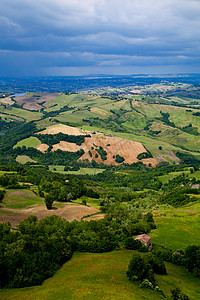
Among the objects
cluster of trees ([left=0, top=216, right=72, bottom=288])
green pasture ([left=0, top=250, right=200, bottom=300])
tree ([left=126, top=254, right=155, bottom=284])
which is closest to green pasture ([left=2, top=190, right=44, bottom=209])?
cluster of trees ([left=0, top=216, right=72, bottom=288])

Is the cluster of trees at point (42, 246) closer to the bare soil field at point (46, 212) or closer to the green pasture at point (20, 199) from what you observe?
the bare soil field at point (46, 212)

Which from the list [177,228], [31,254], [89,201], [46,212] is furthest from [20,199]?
[177,228]

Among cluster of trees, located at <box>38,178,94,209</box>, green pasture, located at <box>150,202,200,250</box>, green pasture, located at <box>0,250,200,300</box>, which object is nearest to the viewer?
green pasture, located at <box>0,250,200,300</box>

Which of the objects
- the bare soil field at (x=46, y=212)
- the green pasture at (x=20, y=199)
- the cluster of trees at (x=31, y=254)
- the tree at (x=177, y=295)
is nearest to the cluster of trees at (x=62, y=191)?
the green pasture at (x=20, y=199)

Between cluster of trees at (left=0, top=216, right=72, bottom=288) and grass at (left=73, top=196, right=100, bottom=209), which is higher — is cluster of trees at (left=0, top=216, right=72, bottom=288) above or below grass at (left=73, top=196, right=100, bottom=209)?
above

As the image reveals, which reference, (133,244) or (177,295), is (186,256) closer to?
(133,244)

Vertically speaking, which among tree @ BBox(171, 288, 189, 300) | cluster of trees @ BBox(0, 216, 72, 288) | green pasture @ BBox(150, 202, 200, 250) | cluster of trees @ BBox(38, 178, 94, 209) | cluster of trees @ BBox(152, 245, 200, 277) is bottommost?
cluster of trees @ BBox(38, 178, 94, 209)

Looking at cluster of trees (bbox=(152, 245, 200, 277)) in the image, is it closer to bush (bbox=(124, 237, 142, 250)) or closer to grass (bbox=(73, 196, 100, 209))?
bush (bbox=(124, 237, 142, 250))
